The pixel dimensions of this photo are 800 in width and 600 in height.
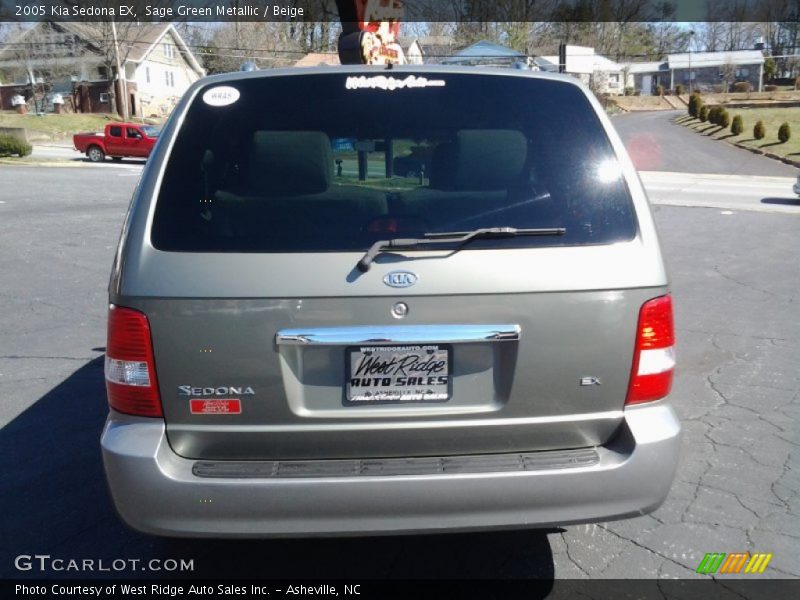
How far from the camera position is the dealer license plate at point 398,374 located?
2613mm

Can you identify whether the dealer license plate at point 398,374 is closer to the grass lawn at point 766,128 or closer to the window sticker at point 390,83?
the window sticker at point 390,83

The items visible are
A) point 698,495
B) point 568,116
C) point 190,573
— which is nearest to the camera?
point 568,116

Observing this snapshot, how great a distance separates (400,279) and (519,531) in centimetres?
154

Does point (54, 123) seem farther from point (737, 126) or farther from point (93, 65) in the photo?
point (737, 126)

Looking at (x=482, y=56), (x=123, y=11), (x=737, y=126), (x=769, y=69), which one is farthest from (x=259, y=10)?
(x=769, y=69)

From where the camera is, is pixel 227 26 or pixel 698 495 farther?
pixel 227 26

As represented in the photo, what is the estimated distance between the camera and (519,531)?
351 centimetres

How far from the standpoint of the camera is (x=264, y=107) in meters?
2.99

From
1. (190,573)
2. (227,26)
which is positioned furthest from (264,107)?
(227,26)

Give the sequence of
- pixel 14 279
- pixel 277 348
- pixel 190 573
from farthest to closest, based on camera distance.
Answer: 1. pixel 14 279
2. pixel 190 573
3. pixel 277 348

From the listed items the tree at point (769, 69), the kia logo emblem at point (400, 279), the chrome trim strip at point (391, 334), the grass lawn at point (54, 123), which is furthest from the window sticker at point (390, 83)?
the tree at point (769, 69)

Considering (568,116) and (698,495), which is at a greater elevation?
(568,116)

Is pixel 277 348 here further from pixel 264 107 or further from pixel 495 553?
pixel 495 553

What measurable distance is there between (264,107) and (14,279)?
6.96 meters
